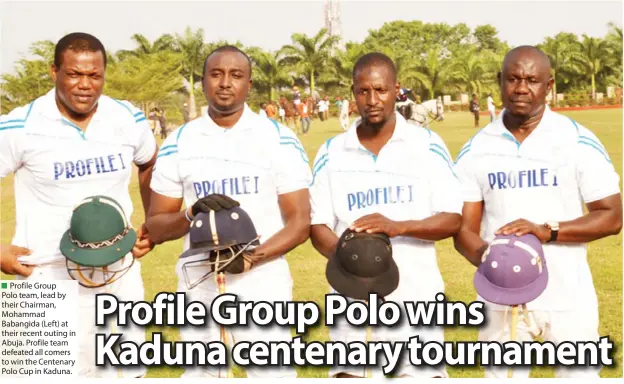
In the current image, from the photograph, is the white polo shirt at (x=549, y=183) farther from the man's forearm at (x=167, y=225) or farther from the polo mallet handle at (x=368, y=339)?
the man's forearm at (x=167, y=225)

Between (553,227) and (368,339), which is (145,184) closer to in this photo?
(368,339)

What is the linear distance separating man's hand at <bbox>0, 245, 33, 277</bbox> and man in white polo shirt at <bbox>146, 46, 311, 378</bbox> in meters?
1.08

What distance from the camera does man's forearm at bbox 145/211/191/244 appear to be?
555 centimetres

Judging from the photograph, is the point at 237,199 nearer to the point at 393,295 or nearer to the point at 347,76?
the point at 393,295

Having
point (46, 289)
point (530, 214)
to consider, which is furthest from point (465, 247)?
point (46, 289)

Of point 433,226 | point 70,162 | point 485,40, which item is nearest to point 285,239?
point 433,226

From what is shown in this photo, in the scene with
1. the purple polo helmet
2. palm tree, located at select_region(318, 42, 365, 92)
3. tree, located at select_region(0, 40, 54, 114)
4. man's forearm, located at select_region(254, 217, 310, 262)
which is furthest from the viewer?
palm tree, located at select_region(318, 42, 365, 92)

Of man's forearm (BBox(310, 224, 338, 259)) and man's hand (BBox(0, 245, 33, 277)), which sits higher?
man's forearm (BBox(310, 224, 338, 259))

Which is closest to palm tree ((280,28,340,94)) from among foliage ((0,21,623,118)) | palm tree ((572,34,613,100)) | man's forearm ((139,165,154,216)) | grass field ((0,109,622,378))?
foliage ((0,21,623,118))

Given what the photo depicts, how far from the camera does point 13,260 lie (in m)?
6.11

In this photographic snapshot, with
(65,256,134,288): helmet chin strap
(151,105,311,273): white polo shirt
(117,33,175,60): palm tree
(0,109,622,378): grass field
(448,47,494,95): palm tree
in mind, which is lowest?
(0,109,622,378): grass field

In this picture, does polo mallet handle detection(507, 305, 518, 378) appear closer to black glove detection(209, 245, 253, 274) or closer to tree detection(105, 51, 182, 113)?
black glove detection(209, 245, 253, 274)

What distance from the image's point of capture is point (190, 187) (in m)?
5.62

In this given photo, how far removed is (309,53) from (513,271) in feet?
109
